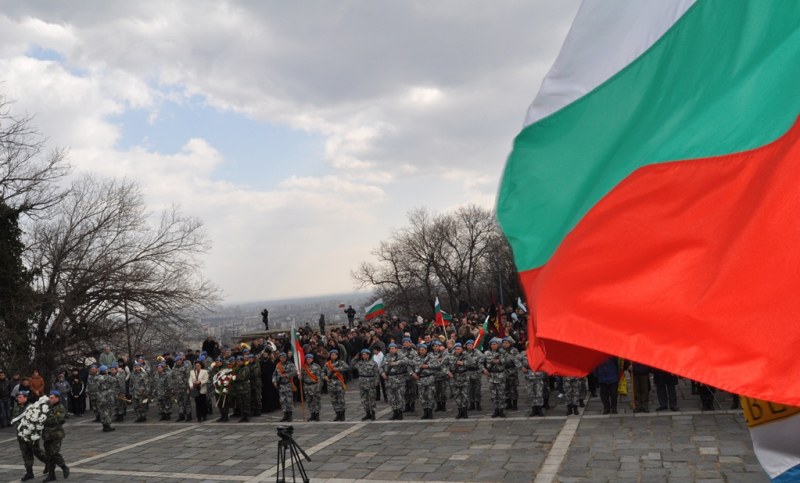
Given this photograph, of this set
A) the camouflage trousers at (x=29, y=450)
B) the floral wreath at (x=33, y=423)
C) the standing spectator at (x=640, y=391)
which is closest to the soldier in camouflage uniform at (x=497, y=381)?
the standing spectator at (x=640, y=391)

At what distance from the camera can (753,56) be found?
12.0ft

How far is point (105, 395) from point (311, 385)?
6791mm

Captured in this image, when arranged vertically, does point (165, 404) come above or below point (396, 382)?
below

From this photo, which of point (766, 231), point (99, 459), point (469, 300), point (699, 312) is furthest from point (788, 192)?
point (469, 300)

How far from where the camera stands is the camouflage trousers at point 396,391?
15211 mm

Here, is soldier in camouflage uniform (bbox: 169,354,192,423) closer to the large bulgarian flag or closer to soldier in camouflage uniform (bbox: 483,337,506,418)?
soldier in camouflage uniform (bbox: 483,337,506,418)

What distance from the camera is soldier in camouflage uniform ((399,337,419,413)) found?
15469mm

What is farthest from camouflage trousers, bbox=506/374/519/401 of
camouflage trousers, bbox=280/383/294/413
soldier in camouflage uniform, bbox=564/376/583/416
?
camouflage trousers, bbox=280/383/294/413

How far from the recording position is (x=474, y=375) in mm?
15133

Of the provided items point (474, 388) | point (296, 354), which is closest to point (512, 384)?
point (474, 388)

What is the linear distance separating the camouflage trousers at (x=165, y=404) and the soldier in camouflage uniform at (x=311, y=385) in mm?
5326

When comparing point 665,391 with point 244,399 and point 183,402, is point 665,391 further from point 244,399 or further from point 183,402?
point 183,402

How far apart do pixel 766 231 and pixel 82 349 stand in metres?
27.1

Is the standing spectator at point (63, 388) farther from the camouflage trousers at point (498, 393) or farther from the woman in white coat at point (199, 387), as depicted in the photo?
the camouflage trousers at point (498, 393)
